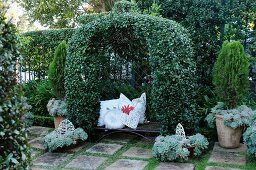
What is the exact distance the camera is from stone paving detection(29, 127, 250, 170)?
432 cm

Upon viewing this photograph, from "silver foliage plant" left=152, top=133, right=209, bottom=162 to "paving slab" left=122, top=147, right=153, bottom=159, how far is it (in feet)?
0.68

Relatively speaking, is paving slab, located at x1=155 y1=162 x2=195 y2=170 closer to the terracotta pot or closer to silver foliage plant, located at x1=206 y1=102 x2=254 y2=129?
silver foliage plant, located at x1=206 y1=102 x2=254 y2=129

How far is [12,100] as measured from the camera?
2350 mm

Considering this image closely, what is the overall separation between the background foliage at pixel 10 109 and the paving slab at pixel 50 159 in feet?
6.89

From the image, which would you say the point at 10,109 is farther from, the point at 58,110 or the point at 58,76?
the point at 58,76

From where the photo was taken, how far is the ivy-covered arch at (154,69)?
4652mm

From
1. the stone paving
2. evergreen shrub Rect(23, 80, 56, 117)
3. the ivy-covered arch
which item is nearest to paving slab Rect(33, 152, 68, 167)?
the stone paving

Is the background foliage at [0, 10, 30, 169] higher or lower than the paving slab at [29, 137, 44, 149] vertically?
higher

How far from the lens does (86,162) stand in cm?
449

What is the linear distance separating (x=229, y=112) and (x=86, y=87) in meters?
2.06

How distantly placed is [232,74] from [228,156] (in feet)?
3.59

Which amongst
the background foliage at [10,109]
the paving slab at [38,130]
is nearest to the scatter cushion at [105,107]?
the paving slab at [38,130]

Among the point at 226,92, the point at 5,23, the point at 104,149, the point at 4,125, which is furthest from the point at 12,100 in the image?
the point at 226,92

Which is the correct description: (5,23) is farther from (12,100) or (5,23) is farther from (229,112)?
(229,112)
